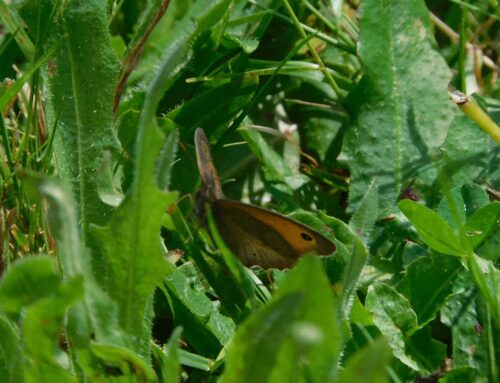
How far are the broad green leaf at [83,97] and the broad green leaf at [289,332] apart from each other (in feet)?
2.00

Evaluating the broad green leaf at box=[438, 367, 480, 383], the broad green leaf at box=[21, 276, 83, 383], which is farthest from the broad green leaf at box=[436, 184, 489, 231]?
the broad green leaf at box=[21, 276, 83, 383]

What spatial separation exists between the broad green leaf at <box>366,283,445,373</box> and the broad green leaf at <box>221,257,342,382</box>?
1.63ft

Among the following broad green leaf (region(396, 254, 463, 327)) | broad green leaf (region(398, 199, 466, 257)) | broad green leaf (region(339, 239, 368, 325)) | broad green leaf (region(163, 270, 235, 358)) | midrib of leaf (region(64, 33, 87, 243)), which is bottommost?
broad green leaf (region(396, 254, 463, 327))

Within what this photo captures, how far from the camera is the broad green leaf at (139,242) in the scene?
130 centimetres

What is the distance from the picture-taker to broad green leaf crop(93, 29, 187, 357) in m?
1.30

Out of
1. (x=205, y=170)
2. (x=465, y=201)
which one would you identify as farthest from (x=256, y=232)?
(x=465, y=201)

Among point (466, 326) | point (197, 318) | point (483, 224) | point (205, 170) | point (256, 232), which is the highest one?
point (205, 170)

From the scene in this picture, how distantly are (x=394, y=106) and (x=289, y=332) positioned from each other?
1.20m

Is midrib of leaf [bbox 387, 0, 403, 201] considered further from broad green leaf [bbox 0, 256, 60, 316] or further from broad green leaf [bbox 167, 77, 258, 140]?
broad green leaf [bbox 0, 256, 60, 316]

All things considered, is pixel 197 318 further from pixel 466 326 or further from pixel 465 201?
pixel 465 201

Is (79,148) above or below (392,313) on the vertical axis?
above

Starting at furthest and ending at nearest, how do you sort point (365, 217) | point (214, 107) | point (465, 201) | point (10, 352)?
point (214, 107)
point (465, 201)
point (365, 217)
point (10, 352)

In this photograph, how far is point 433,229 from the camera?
1756mm

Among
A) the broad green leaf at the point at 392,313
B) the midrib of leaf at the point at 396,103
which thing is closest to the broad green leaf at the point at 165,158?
the broad green leaf at the point at 392,313
